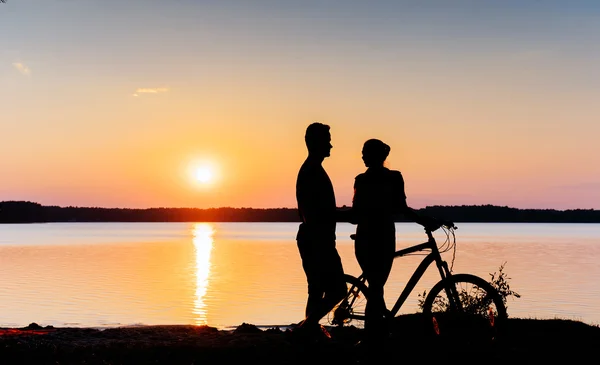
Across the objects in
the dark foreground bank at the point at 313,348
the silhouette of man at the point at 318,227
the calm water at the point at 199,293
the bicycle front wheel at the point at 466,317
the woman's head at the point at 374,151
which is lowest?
the calm water at the point at 199,293

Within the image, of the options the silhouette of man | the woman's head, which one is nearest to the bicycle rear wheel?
the silhouette of man

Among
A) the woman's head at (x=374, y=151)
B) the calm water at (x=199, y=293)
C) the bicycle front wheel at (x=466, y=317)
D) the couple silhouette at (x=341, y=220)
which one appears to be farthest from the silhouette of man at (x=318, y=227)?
the calm water at (x=199, y=293)

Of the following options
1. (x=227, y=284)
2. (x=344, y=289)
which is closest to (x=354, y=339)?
(x=344, y=289)

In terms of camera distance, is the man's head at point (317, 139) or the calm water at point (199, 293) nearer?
the man's head at point (317, 139)

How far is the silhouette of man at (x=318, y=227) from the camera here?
8875mm

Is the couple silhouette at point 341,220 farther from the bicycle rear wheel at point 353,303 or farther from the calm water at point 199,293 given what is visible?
the calm water at point 199,293

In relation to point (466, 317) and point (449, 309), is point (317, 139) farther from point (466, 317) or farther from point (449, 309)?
point (466, 317)

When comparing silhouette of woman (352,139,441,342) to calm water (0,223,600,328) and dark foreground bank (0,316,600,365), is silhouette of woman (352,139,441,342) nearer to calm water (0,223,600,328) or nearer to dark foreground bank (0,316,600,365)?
dark foreground bank (0,316,600,365)

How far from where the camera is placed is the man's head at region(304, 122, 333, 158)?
8.95 m

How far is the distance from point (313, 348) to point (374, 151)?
2.67 metres

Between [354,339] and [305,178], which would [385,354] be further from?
[305,178]

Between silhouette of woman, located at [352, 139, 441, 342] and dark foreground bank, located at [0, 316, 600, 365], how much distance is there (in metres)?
0.53

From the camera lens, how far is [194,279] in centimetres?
4359

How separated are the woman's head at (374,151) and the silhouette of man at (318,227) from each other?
35.2 inches
